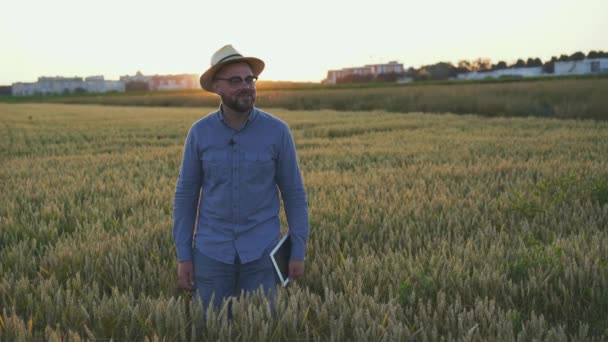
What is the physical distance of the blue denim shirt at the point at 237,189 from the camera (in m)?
2.99

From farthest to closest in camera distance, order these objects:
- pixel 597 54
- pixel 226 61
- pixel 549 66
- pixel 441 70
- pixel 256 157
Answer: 1. pixel 549 66
2. pixel 441 70
3. pixel 597 54
4. pixel 256 157
5. pixel 226 61

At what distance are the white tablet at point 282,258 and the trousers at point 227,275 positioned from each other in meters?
Result: 0.06

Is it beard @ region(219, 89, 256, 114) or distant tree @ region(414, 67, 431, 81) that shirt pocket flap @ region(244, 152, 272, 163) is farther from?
distant tree @ region(414, 67, 431, 81)

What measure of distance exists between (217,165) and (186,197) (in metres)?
0.28

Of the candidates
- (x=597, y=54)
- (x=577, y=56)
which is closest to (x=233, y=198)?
Result: (x=597, y=54)

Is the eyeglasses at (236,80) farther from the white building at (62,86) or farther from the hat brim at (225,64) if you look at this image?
the white building at (62,86)

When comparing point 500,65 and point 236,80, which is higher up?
point 500,65

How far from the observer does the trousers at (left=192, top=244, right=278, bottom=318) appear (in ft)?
9.88

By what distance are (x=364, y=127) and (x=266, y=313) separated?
15062 mm

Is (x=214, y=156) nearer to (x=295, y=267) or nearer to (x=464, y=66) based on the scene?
(x=295, y=267)

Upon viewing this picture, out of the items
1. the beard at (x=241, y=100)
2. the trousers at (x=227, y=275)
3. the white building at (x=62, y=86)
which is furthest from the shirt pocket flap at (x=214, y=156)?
the white building at (x=62, y=86)

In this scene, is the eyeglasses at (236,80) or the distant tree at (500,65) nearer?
the eyeglasses at (236,80)

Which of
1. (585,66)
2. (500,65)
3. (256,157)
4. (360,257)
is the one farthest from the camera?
(500,65)

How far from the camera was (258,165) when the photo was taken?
9.84 ft
